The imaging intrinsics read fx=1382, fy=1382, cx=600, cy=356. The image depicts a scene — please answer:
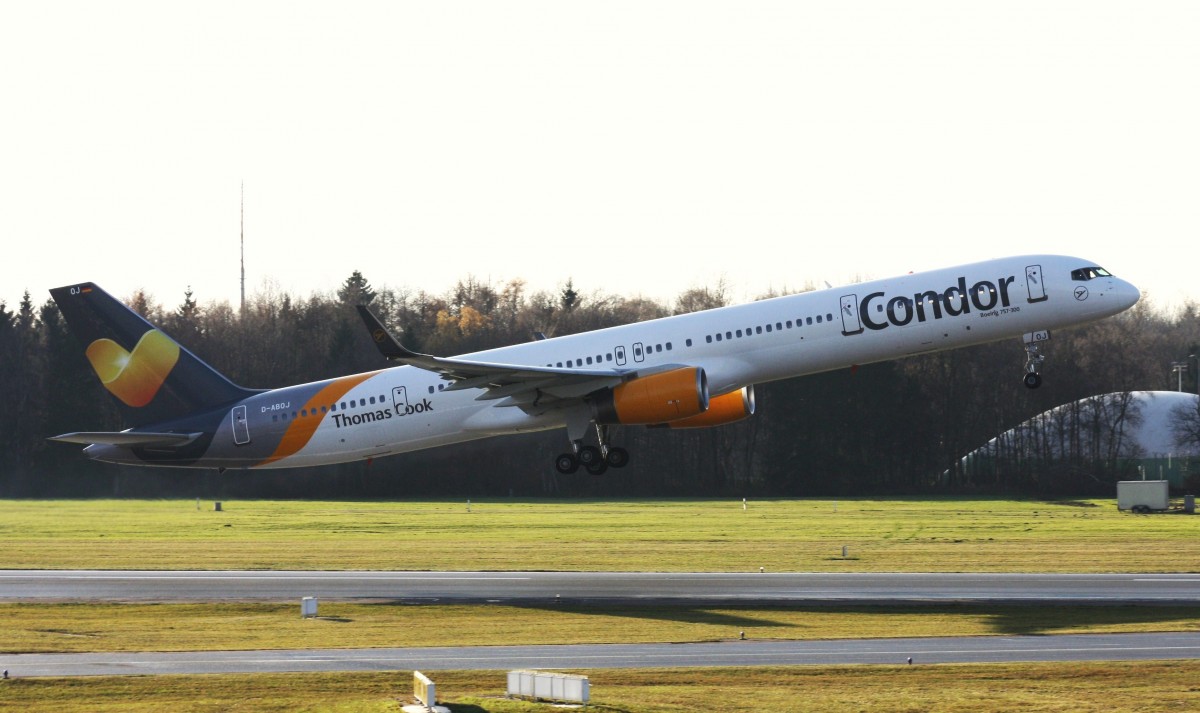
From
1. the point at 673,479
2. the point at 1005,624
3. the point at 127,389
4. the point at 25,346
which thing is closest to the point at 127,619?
the point at 127,389

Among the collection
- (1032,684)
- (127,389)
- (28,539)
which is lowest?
(1032,684)

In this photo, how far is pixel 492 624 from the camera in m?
47.0

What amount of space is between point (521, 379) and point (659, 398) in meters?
4.83

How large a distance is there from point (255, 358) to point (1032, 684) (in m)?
91.9

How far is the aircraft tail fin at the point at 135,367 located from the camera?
5412cm

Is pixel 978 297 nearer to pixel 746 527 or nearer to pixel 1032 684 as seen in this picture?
pixel 1032 684

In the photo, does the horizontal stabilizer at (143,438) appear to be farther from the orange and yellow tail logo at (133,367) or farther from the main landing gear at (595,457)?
the main landing gear at (595,457)

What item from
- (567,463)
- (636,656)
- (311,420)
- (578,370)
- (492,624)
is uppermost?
(578,370)

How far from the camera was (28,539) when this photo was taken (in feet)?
257

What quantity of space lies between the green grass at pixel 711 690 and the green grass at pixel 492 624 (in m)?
5.76

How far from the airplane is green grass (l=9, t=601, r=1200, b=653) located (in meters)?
5.73

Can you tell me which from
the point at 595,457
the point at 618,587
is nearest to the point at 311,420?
the point at 595,457

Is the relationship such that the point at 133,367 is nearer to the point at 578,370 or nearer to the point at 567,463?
the point at 567,463

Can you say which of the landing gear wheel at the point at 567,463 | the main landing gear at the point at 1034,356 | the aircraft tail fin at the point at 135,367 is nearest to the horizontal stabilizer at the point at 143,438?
the aircraft tail fin at the point at 135,367
